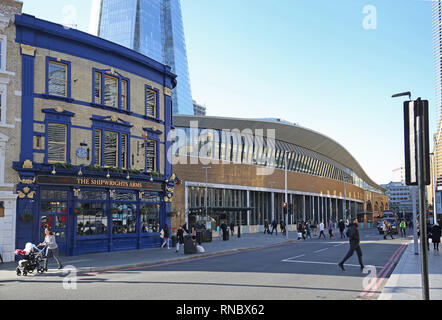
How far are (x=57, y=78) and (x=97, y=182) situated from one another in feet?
20.1

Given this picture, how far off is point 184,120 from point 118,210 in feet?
73.5

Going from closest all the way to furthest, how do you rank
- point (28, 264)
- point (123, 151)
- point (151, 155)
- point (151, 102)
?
point (28, 264) → point (123, 151) → point (151, 155) → point (151, 102)

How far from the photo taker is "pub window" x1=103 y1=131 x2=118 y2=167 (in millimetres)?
24734

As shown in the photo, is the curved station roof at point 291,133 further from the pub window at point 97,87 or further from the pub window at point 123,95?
the pub window at point 97,87

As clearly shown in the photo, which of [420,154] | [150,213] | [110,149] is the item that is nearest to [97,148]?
[110,149]

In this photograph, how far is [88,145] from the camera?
23.5 metres

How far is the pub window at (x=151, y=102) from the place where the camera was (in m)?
28.5

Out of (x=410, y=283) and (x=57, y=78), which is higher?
(x=57, y=78)

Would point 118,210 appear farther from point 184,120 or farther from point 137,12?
point 137,12

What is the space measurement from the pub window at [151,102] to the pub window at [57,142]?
7.15 meters

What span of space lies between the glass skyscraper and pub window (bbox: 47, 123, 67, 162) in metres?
98.6
